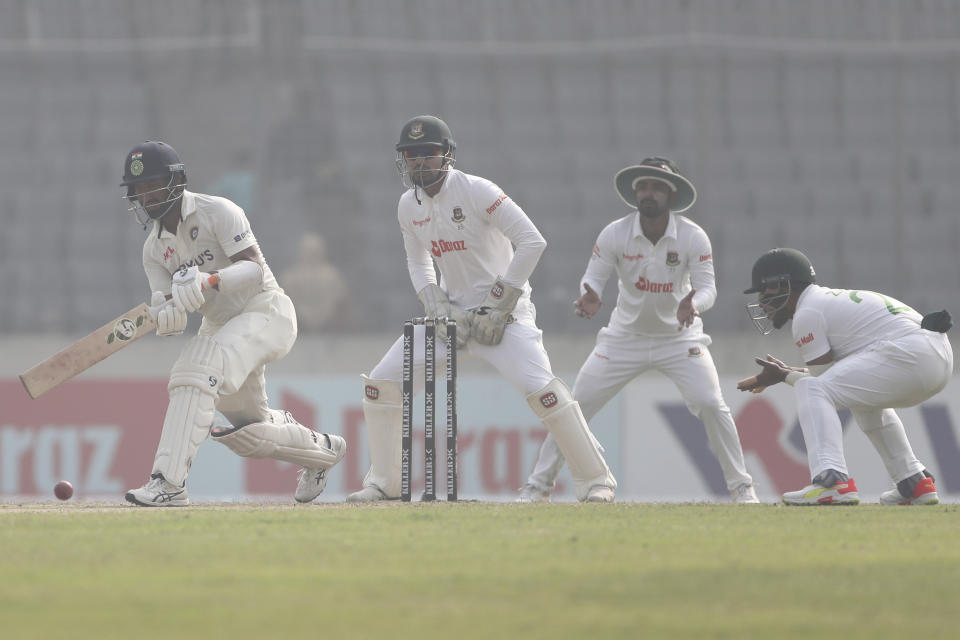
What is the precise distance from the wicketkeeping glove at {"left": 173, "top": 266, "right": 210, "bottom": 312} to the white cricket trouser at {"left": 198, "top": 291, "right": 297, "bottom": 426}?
0.31 meters

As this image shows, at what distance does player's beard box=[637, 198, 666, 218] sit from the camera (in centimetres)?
773

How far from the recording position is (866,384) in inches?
271

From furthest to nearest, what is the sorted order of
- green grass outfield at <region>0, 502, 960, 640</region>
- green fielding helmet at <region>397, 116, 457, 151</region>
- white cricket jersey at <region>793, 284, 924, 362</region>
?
green fielding helmet at <region>397, 116, 457, 151</region>, white cricket jersey at <region>793, 284, 924, 362</region>, green grass outfield at <region>0, 502, 960, 640</region>

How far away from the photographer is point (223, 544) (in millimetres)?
5113

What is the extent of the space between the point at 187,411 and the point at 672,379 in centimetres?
270

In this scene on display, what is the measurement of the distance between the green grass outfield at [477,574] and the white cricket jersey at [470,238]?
4.28 ft

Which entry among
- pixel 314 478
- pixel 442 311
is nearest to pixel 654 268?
pixel 442 311

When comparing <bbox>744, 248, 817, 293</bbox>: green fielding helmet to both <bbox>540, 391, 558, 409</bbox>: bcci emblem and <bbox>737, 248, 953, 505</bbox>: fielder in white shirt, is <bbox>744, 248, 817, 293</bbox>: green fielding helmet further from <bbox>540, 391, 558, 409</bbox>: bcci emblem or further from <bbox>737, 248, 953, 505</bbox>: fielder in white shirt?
<bbox>540, 391, 558, 409</bbox>: bcci emblem

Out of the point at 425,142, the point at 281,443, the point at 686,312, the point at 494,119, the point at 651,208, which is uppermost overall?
the point at 494,119

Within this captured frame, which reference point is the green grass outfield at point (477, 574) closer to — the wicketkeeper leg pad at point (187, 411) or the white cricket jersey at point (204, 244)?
the wicketkeeper leg pad at point (187, 411)

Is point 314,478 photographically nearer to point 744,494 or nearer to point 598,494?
point 598,494

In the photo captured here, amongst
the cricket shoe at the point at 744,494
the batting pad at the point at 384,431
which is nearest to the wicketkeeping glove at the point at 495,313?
the batting pad at the point at 384,431

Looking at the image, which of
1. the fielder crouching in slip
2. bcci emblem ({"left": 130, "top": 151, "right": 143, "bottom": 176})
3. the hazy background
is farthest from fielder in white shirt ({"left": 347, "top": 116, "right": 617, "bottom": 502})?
the hazy background

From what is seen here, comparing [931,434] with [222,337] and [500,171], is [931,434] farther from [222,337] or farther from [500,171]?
[222,337]
